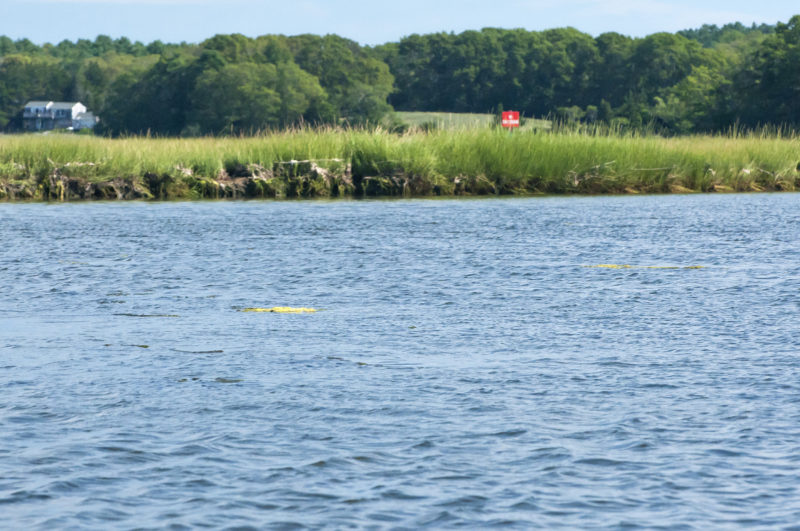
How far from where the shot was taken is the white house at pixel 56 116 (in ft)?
519

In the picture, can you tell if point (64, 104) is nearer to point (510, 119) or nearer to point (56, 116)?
point (56, 116)

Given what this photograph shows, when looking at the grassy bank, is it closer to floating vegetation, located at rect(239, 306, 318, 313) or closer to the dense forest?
floating vegetation, located at rect(239, 306, 318, 313)

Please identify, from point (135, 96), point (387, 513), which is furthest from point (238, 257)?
point (135, 96)

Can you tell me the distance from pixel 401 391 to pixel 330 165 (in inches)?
793

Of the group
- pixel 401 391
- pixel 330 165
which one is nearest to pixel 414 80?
pixel 330 165

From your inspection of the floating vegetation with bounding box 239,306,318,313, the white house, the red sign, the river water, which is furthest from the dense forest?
the floating vegetation with bounding box 239,306,318,313

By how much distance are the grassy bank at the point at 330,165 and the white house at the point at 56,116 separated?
13084cm

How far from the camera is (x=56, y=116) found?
16788 centimetres

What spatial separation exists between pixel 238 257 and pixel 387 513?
1033 centimetres

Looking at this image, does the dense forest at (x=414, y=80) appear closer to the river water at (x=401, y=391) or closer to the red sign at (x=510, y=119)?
the red sign at (x=510, y=119)

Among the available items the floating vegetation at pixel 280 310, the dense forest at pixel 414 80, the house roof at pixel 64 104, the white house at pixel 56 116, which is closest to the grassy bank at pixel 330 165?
the floating vegetation at pixel 280 310

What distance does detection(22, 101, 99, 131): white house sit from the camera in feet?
519

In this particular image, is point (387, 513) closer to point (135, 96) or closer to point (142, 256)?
point (142, 256)

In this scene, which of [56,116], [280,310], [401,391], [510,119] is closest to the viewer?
[401,391]
